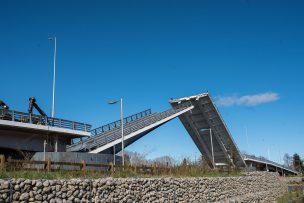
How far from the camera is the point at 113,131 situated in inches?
1645

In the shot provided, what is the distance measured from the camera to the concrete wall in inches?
501

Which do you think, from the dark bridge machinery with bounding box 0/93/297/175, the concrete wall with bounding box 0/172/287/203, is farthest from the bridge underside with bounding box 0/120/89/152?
the concrete wall with bounding box 0/172/287/203

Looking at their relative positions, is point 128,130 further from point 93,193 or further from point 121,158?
point 93,193

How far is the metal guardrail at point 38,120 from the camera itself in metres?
31.6

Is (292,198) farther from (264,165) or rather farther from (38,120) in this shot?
(264,165)

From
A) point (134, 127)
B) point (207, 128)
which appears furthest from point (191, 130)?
point (134, 127)

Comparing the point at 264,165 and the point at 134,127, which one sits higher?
the point at 134,127

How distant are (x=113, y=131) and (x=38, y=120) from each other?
32.6 feet

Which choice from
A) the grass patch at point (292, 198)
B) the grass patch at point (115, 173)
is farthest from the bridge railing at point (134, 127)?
the grass patch at point (292, 198)

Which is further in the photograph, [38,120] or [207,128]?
[207,128]

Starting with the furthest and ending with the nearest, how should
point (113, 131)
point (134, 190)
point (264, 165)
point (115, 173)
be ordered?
point (264, 165), point (113, 131), point (115, 173), point (134, 190)

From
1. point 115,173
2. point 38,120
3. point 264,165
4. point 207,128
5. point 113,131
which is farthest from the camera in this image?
point 264,165

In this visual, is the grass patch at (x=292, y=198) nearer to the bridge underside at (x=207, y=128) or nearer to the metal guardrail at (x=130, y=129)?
the bridge underside at (x=207, y=128)

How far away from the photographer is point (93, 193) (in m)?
15.5
